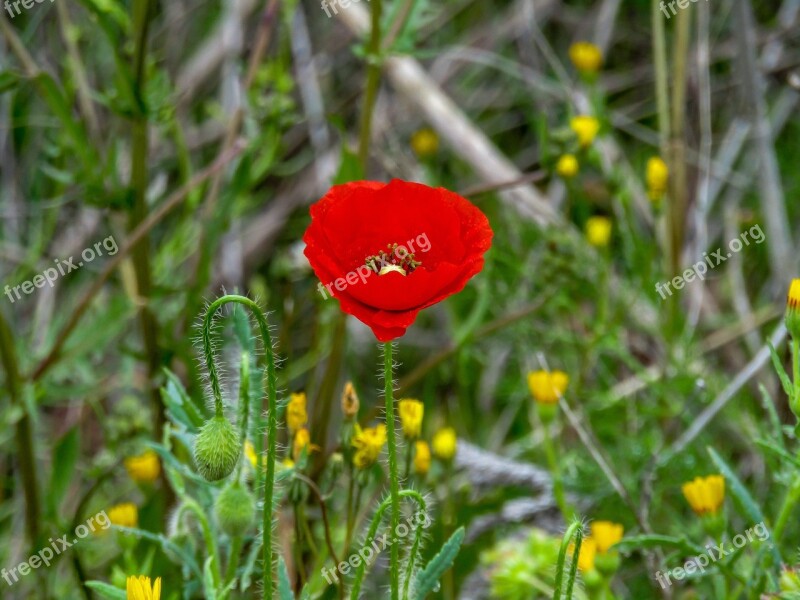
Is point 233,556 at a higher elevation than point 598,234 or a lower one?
lower

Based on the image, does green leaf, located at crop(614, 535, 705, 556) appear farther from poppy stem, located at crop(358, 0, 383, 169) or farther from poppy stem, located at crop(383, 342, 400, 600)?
poppy stem, located at crop(358, 0, 383, 169)

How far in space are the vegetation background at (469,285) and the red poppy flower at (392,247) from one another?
0.13 metres

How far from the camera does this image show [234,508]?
129 centimetres

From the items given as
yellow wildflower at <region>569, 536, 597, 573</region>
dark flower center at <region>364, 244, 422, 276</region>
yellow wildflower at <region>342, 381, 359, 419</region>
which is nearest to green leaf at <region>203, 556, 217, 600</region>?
yellow wildflower at <region>342, 381, 359, 419</region>

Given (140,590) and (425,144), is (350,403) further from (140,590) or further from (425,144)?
(425,144)

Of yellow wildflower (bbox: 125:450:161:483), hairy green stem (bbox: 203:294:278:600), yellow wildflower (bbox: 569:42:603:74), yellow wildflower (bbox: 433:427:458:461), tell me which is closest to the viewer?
hairy green stem (bbox: 203:294:278:600)

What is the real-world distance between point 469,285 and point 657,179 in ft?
1.87

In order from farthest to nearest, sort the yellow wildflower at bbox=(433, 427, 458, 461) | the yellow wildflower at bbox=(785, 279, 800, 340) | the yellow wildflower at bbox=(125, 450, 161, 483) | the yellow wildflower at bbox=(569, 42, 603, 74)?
the yellow wildflower at bbox=(569, 42, 603, 74), the yellow wildflower at bbox=(125, 450, 161, 483), the yellow wildflower at bbox=(433, 427, 458, 461), the yellow wildflower at bbox=(785, 279, 800, 340)

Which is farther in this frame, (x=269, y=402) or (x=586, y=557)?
(x=586, y=557)

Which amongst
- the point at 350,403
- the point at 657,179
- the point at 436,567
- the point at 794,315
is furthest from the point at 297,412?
the point at 657,179

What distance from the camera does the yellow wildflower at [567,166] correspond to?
219 cm

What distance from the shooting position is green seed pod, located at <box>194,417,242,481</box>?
112 centimetres

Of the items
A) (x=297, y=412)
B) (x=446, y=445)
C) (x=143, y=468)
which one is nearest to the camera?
(x=297, y=412)

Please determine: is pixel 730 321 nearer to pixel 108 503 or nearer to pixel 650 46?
pixel 650 46
